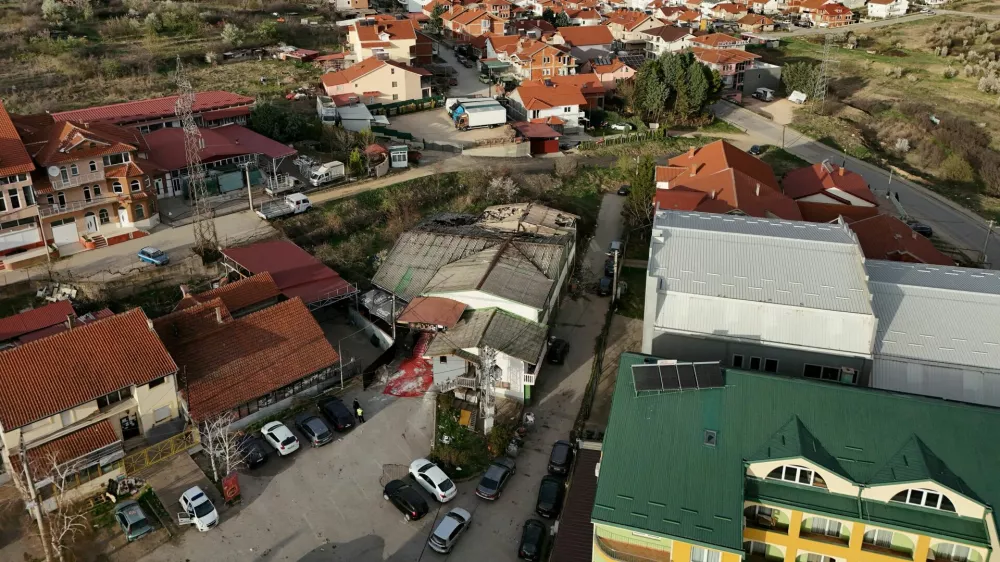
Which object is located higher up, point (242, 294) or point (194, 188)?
point (194, 188)

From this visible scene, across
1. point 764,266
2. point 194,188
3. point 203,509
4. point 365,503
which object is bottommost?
point 365,503

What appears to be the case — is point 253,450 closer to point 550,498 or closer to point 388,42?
point 550,498

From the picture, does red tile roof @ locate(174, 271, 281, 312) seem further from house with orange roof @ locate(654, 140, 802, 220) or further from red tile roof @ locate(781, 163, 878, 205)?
red tile roof @ locate(781, 163, 878, 205)

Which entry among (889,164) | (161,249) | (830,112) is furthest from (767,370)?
(830,112)

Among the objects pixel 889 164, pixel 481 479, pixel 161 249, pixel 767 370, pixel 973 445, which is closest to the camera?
pixel 973 445

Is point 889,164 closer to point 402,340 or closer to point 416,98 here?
point 416,98

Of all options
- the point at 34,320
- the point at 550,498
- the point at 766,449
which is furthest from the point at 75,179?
the point at 766,449
